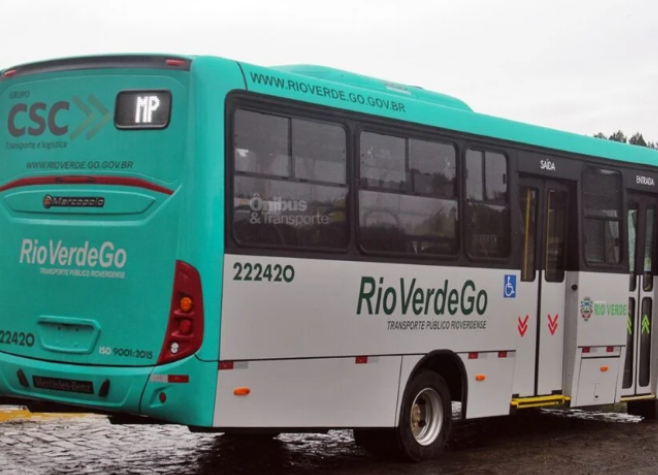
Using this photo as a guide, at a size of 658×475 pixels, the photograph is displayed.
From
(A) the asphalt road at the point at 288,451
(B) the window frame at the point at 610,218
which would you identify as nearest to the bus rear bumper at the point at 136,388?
(A) the asphalt road at the point at 288,451

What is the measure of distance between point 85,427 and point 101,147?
15.0 feet

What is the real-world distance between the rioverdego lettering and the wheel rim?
3435 millimetres

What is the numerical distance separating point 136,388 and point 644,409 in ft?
27.2

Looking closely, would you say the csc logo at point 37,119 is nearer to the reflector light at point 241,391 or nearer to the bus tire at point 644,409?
the reflector light at point 241,391

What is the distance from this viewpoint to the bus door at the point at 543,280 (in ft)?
40.8

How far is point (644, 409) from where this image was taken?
14992 millimetres

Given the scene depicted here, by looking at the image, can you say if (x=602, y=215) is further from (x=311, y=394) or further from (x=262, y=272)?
(x=262, y=272)

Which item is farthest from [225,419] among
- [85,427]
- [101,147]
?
[85,427]

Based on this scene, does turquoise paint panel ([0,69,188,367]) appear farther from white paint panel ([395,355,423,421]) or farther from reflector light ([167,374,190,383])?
white paint panel ([395,355,423,421])

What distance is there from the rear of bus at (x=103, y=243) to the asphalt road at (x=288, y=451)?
1377 mm

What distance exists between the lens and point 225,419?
350 inches

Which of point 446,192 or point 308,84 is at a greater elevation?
point 308,84

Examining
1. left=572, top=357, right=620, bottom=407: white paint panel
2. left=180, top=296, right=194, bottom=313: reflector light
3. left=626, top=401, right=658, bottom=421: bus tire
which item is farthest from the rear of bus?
left=626, top=401, right=658, bottom=421: bus tire

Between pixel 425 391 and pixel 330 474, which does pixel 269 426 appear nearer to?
pixel 330 474
